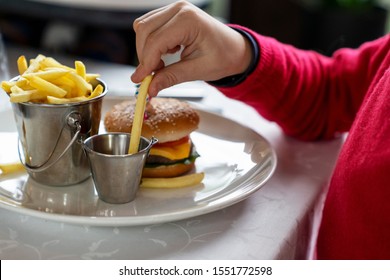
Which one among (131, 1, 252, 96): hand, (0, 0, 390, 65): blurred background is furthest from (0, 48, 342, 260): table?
(0, 0, 390, 65): blurred background

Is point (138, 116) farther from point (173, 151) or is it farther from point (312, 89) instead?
point (312, 89)

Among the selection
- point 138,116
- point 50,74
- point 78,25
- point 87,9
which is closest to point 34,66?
point 50,74

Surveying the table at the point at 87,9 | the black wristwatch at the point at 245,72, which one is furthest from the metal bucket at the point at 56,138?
the table at the point at 87,9

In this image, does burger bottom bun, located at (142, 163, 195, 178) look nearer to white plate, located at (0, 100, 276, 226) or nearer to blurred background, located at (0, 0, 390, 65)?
white plate, located at (0, 100, 276, 226)

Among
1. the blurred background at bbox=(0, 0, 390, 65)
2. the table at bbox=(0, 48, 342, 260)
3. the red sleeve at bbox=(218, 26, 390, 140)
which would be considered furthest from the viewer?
the blurred background at bbox=(0, 0, 390, 65)

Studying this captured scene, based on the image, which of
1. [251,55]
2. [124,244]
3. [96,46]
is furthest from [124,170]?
[96,46]

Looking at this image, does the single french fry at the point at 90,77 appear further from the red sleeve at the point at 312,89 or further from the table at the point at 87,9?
the table at the point at 87,9
